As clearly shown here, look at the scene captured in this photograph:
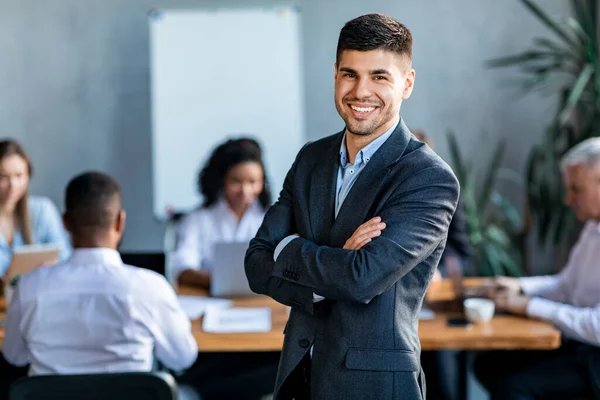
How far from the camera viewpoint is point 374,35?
1.40 m

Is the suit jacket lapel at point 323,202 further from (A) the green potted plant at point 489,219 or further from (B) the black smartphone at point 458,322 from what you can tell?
(A) the green potted plant at point 489,219

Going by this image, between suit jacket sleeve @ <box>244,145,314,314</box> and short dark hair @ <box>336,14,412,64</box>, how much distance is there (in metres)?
0.34

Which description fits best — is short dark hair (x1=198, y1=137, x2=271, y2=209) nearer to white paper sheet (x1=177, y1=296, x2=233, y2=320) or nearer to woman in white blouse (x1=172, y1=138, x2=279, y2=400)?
woman in white blouse (x1=172, y1=138, x2=279, y2=400)

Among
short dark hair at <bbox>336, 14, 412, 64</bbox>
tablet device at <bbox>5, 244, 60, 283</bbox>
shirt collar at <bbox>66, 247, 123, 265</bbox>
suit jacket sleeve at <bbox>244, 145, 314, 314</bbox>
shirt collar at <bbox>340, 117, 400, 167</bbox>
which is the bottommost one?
tablet device at <bbox>5, 244, 60, 283</bbox>

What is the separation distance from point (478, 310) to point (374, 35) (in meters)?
1.30

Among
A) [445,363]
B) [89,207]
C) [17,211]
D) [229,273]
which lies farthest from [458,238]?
[17,211]

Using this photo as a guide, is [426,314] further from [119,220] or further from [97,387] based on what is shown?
[97,387]

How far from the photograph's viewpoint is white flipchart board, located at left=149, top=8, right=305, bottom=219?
422cm

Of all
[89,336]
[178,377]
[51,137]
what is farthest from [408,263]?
[51,137]

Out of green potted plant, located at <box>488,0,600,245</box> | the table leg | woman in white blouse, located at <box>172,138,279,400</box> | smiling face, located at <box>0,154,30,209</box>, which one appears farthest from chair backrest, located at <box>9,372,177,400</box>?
green potted plant, located at <box>488,0,600,245</box>

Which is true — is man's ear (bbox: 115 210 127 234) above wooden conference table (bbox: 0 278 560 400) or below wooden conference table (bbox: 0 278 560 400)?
above

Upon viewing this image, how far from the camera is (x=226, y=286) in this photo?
2.80m

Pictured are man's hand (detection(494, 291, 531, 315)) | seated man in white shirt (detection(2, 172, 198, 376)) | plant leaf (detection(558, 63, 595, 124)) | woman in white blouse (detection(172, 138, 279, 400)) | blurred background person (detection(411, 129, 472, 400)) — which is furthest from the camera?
plant leaf (detection(558, 63, 595, 124))

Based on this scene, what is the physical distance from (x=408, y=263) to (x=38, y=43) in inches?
149
